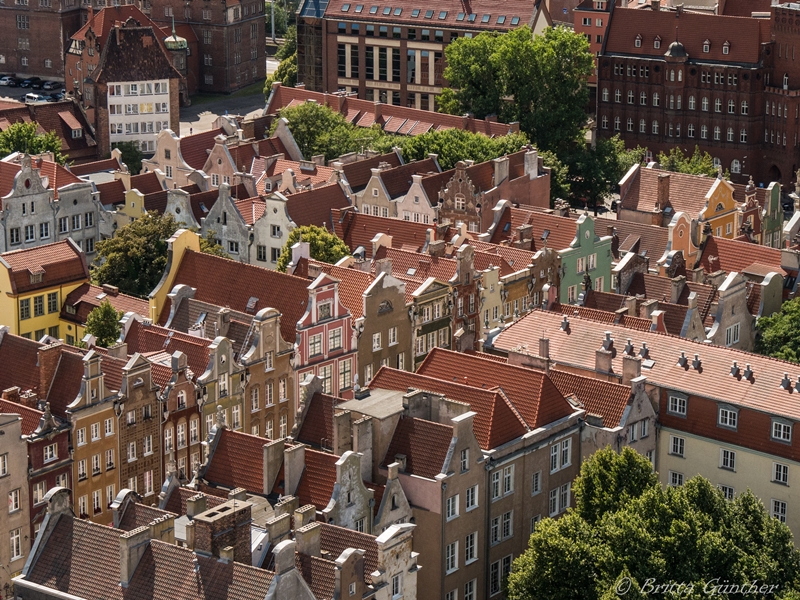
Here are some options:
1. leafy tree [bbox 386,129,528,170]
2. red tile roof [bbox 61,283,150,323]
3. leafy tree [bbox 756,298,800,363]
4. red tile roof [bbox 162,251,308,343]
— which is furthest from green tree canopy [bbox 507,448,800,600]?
leafy tree [bbox 386,129,528,170]

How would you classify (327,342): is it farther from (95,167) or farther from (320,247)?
(95,167)

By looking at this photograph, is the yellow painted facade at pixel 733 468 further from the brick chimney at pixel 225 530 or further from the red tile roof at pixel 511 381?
the brick chimney at pixel 225 530

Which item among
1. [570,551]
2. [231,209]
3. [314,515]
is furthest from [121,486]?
[231,209]

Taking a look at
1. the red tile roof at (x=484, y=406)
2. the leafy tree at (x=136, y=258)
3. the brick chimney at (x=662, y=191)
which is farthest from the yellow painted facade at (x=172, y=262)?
the brick chimney at (x=662, y=191)

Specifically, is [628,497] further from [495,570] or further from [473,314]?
[473,314]

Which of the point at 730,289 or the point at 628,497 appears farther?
the point at 730,289

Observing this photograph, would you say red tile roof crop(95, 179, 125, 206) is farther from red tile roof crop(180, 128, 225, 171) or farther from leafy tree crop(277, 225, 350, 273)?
leafy tree crop(277, 225, 350, 273)

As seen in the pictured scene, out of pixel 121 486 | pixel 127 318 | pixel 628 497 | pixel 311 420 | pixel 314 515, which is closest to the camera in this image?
pixel 314 515

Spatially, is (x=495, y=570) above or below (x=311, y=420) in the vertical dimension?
below
